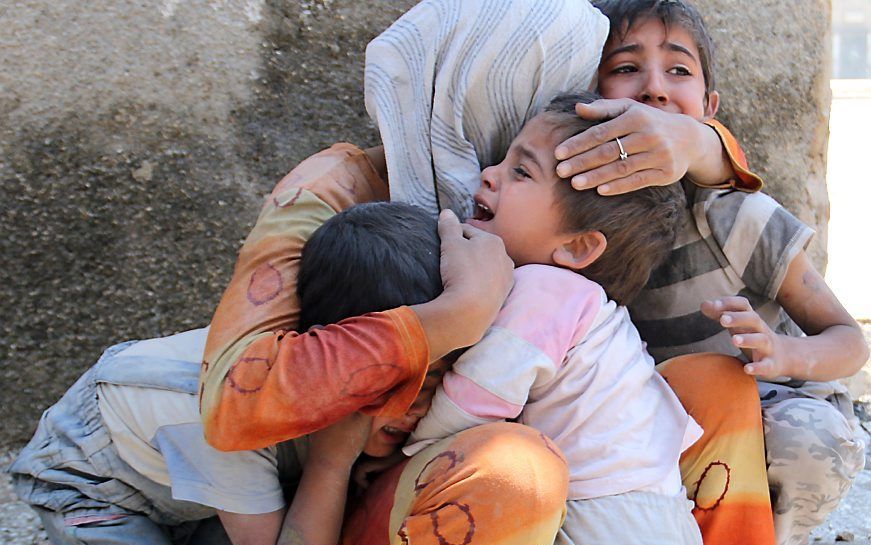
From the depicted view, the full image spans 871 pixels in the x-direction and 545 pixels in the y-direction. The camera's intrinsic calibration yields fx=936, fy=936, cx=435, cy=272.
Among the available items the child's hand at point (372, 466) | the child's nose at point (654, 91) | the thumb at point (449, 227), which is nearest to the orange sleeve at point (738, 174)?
the child's nose at point (654, 91)

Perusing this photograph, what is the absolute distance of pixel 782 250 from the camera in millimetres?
1694

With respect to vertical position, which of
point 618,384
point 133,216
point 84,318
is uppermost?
point 618,384

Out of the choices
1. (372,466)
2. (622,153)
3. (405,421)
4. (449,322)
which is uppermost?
(622,153)

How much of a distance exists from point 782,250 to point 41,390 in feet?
5.42

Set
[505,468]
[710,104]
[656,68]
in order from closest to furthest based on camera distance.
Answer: [505,468] → [656,68] → [710,104]

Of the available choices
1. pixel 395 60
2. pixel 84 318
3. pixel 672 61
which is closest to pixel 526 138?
pixel 395 60

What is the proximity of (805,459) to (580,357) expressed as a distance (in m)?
0.45

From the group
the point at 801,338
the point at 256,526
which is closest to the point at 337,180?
the point at 256,526

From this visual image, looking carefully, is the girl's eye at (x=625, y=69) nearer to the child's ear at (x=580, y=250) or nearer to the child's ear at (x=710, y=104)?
the child's ear at (x=710, y=104)

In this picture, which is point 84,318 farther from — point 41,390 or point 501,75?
point 501,75

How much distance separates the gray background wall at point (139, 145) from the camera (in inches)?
84.1

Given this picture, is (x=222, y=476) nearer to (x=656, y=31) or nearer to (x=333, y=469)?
(x=333, y=469)

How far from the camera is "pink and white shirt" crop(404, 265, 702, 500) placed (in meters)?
1.40

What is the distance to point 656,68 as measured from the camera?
1.87m
